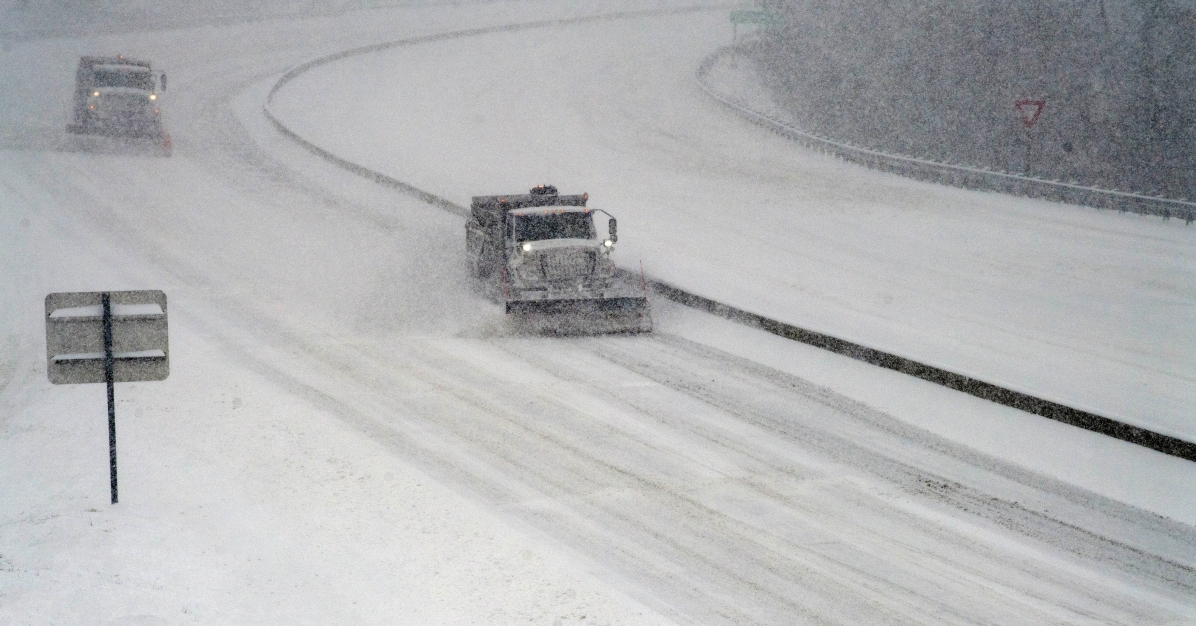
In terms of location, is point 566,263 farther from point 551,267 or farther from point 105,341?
point 105,341

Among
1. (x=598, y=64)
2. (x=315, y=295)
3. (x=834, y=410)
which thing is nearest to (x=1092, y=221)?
(x=834, y=410)

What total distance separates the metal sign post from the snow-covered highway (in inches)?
54.2

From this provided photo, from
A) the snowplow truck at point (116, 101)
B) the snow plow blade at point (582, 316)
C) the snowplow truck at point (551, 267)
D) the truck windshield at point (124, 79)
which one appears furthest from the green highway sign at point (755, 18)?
the snow plow blade at point (582, 316)

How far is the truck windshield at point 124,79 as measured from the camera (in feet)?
107

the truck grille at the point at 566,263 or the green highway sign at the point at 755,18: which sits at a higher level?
the green highway sign at the point at 755,18

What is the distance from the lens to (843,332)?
1758 centimetres

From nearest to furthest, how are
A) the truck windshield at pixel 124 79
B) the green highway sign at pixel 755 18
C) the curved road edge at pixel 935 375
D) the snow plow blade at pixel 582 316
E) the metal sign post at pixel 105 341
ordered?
the metal sign post at pixel 105 341 → the curved road edge at pixel 935 375 → the snow plow blade at pixel 582 316 → the truck windshield at pixel 124 79 → the green highway sign at pixel 755 18

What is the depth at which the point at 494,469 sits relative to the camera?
1173 cm

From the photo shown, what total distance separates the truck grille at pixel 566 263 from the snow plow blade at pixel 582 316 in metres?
1.36

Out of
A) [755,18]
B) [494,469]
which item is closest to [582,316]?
[494,469]

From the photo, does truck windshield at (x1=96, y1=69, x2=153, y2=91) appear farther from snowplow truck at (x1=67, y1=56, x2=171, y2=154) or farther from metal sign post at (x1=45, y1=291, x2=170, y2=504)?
metal sign post at (x1=45, y1=291, x2=170, y2=504)

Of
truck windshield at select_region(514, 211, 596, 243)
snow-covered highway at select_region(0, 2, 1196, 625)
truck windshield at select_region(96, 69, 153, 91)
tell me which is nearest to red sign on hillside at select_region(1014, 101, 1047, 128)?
snow-covered highway at select_region(0, 2, 1196, 625)

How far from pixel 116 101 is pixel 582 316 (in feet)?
70.8

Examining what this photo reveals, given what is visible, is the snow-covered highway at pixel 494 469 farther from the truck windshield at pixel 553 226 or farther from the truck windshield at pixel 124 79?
the truck windshield at pixel 124 79
